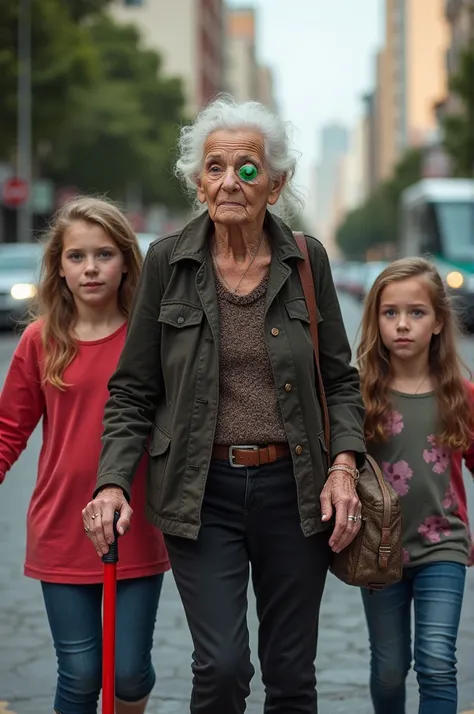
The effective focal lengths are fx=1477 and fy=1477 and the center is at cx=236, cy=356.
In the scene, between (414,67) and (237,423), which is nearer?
(237,423)

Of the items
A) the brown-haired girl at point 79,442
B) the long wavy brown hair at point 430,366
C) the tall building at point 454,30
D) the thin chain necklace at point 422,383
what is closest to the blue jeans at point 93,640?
the brown-haired girl at point 79,442

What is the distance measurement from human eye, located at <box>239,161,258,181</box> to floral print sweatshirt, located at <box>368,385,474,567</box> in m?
0.97

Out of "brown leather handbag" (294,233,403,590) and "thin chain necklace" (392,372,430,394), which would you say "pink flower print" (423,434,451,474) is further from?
"brown leather handbag" (294,233,403,590)

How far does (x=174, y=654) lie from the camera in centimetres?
591

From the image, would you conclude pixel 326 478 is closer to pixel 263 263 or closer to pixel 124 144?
pixel 263 263

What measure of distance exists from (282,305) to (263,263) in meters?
0.14

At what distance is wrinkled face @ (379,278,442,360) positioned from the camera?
14.4ft

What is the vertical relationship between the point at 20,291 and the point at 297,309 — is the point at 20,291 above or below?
above

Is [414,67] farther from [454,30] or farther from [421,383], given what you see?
[421,383]

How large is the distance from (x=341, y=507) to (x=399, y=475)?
0.68 meters

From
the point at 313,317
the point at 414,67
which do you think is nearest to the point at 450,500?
the point at 313,317

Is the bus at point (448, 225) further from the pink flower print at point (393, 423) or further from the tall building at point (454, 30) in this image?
the tall building at point (454, 30)

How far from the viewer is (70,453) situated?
161 inches

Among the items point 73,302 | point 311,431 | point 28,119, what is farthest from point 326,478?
point 28,119
